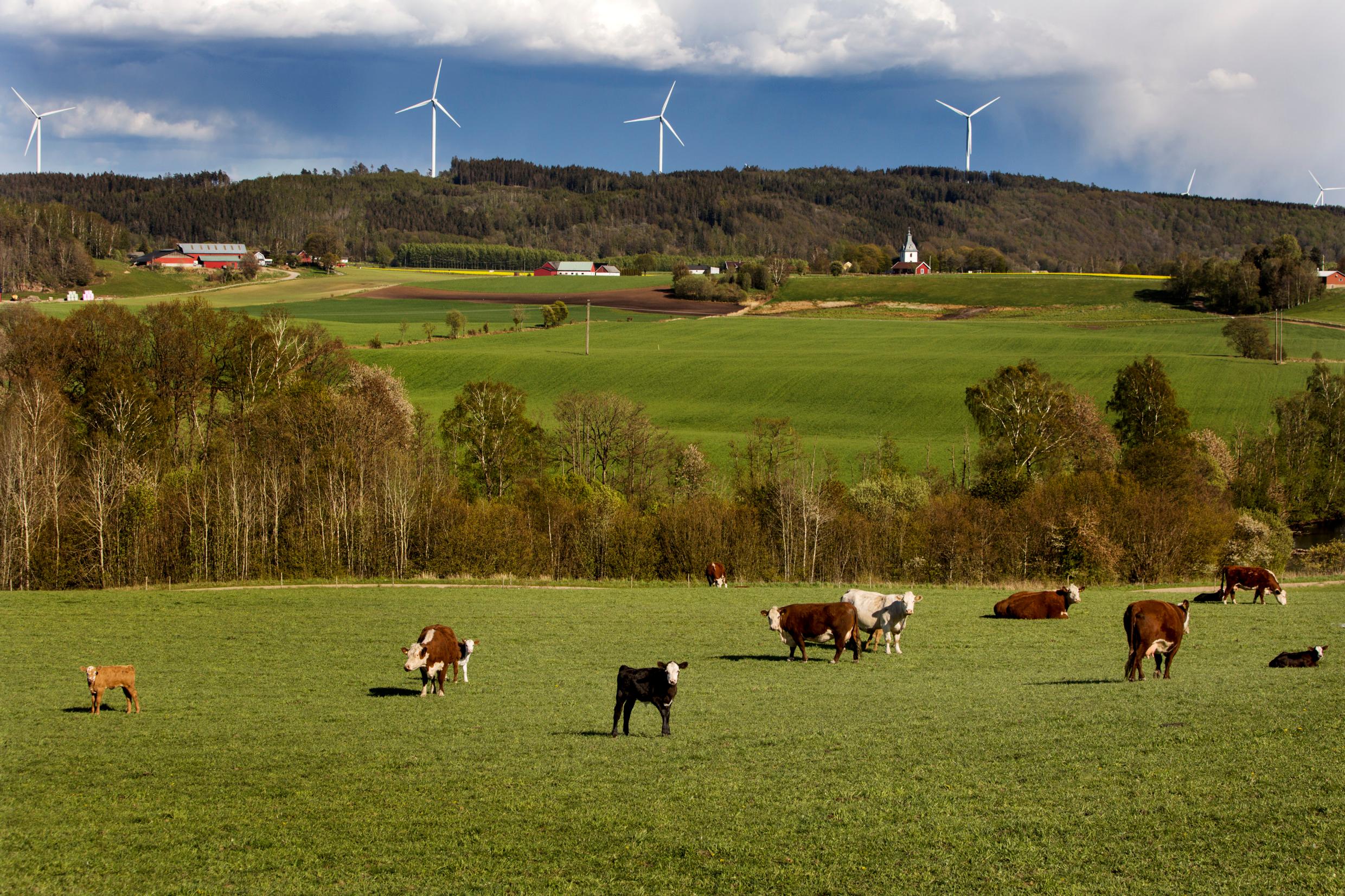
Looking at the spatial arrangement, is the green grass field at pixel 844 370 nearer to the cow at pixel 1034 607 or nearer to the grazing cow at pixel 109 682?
the cow at pixel 1034 607

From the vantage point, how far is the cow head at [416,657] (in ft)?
60.2

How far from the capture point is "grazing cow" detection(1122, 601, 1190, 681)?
17.7 metres

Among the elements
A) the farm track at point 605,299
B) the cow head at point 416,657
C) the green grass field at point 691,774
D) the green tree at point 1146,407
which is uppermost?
the farm track at point 605,299

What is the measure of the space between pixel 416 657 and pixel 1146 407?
6409 centimetres

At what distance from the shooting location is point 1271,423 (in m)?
77.6

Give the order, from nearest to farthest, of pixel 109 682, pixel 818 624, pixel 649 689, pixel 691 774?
pixel 691 774, pixel 649 689, pixel 109 682, pixel 818 624

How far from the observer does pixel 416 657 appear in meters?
18.4

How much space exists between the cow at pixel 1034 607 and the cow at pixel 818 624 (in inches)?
322

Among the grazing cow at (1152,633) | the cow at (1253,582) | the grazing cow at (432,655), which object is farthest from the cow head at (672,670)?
the cow at (1253,582)

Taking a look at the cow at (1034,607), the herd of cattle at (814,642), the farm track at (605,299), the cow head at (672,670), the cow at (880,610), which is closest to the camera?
the cow head at (672,670)

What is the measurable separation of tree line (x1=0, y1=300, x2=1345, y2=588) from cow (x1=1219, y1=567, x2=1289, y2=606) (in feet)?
45.6

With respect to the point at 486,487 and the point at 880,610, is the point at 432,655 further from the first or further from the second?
the point at 486,487

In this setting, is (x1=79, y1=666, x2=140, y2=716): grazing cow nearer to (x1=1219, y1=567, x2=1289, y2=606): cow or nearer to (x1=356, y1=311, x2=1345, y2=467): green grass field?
(x1=1219, y1=567, x2=1289, y2=606): cow

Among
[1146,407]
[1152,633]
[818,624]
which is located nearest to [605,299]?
[1146,407]
